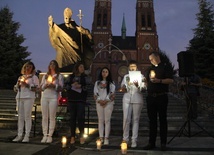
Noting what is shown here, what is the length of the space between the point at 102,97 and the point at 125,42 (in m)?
66.1

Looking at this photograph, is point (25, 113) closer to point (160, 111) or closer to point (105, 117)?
point (105, 117)

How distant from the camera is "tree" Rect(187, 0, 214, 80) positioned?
21.5 metres

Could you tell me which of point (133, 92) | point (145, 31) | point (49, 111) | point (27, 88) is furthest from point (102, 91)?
point (145, 31)

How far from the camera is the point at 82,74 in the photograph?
18.2 feet

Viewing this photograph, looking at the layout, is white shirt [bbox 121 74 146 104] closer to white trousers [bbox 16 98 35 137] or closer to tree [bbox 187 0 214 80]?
white trousers [bbox 16 98 35 137]

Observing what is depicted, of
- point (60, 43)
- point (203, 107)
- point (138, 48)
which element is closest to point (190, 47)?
Result: point (203, 107)

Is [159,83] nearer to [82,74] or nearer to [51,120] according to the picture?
[82,74]

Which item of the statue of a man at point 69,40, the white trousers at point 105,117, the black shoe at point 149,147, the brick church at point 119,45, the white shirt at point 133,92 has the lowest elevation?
the black shoe at point 149,147

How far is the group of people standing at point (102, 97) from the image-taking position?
16.1 ft

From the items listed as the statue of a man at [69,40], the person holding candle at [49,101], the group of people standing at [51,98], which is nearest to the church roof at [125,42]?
the statue of a man at [69,40]

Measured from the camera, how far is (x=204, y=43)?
73.9ft

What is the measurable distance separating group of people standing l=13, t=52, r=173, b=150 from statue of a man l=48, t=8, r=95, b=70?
8.47ft

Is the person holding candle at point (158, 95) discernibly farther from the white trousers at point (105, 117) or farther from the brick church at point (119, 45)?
the brick church at point (119, 45)

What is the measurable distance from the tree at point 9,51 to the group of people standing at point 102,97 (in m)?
17.8
